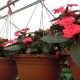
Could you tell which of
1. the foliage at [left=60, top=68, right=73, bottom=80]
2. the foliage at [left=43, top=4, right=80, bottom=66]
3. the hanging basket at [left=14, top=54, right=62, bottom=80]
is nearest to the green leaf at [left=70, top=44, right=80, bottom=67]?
the foliage at [left=43, top=4, right=80, bottom=66]

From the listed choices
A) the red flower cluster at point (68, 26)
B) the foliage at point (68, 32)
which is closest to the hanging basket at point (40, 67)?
the foliage at point (68, 32)

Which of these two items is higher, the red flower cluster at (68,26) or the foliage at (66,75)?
the red flower cluster at (68,26)

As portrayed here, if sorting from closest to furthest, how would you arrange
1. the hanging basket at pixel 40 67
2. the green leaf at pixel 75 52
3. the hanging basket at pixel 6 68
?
1. the green leaf at pixel 75 52
2. the hanging basket at pixel 40 67
3. the hanging basket at pixel 6 68

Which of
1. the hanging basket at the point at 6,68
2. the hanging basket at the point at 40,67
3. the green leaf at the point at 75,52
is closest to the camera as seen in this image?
A: the green leaf at the point at 75,52

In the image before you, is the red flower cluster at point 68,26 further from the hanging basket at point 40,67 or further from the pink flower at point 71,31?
the hanging basket at point 40,67

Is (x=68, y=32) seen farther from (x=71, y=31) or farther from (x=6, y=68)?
(x=6, y=68)

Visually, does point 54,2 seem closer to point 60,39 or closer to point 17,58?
point 17,58

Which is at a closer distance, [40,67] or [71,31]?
[71,31]

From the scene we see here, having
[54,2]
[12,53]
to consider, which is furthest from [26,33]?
[54,2]

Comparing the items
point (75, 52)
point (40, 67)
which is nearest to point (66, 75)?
point (40, 67)

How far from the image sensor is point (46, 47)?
4.23ft

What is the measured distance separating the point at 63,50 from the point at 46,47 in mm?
109

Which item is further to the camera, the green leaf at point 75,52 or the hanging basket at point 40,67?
the hanging basket at point 40,67

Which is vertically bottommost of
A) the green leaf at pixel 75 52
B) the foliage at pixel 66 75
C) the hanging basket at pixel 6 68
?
the foliage at pixel 66 75
